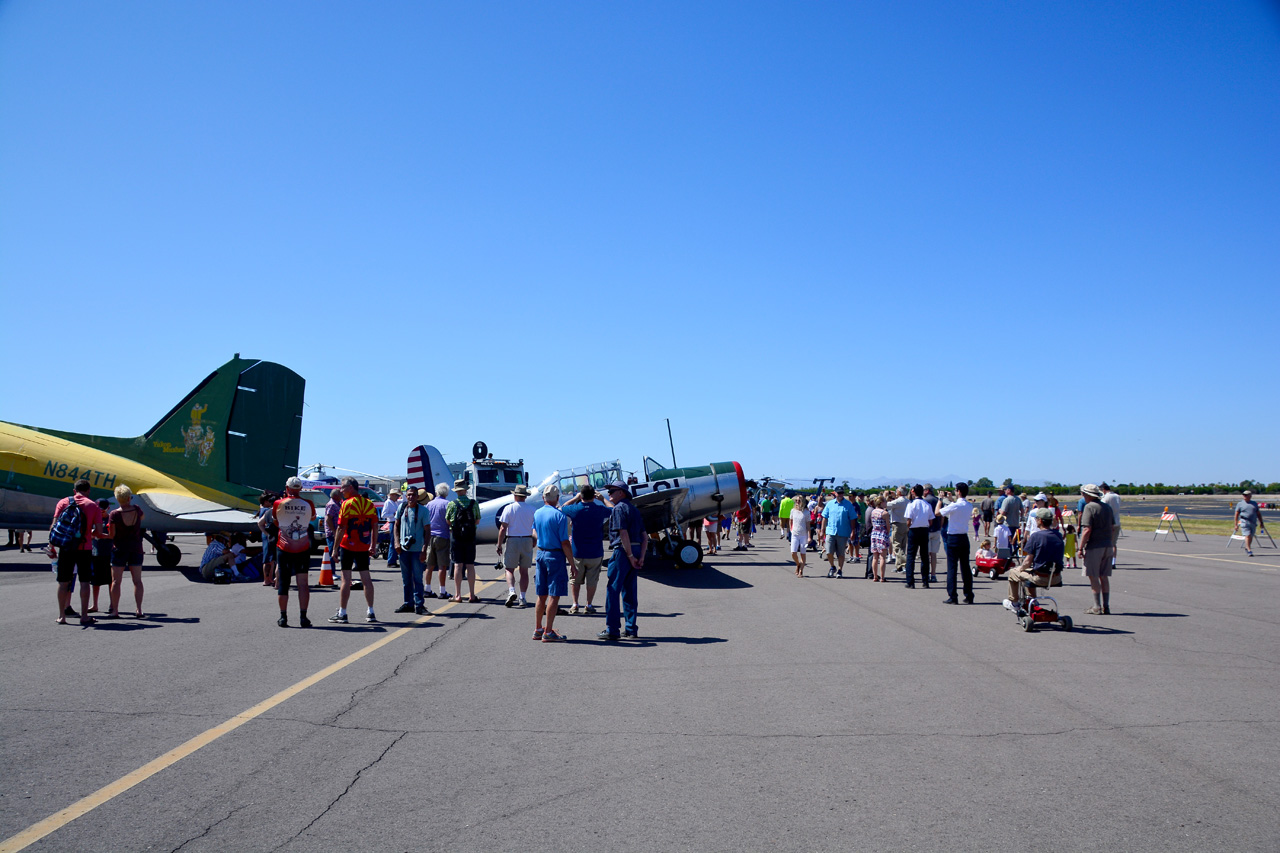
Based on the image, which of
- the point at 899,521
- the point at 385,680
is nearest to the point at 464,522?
the point at 385,680

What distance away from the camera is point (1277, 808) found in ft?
12.7

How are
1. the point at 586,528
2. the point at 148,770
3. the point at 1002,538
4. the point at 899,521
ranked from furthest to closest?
the point at 899,521 → the point at 1002,538 → the point at 586,528 → the point at 148,770

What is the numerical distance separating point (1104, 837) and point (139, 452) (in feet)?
69.9

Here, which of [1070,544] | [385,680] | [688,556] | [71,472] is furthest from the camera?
[1070,544]

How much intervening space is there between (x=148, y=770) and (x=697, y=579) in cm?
1237

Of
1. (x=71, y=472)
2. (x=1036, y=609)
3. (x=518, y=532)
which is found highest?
(x=71, y=472)

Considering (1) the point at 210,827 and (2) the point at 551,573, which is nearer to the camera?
(1) the point at 210,827

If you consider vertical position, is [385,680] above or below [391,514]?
below

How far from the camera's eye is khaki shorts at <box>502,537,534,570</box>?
10.9 m

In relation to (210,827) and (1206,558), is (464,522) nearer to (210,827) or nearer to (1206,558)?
(210,827)

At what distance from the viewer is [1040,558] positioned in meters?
9.71

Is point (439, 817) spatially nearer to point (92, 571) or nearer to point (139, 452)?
point (92, 571)

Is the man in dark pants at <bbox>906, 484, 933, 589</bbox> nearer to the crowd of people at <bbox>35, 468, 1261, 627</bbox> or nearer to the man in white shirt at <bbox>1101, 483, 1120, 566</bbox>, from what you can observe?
the crowd of people at <bbox>35, 468, 1261, 627</bbox>

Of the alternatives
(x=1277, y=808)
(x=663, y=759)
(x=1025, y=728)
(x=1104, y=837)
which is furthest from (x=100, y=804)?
(x=1277, y=808)
